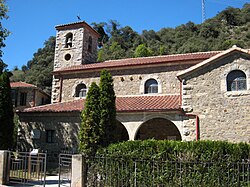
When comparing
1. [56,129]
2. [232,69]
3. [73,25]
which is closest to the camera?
[232,69]

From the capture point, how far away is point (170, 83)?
1569 centimetres

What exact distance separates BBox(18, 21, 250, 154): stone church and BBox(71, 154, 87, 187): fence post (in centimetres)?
Result: 499

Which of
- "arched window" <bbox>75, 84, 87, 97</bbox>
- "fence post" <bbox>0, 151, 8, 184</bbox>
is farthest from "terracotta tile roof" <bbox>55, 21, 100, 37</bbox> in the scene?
"fence post" <bbox>0, 151, 8, 184</bbox>

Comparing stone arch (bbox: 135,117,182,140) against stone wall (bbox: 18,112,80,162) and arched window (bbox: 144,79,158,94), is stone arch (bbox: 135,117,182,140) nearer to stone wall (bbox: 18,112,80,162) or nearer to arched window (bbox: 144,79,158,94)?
arched window (bbox: 144,79,158,94)

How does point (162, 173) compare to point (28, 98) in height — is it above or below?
below

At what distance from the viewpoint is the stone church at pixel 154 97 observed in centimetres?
1197

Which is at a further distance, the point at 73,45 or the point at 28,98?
the point at 28,98

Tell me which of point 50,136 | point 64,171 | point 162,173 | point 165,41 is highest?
point 165,41

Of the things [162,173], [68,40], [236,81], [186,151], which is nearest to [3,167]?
[162,173]

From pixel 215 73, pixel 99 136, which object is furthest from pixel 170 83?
pixel 99 136

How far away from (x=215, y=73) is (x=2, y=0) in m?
12.5

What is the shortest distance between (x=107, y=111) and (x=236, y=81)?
6.39 m

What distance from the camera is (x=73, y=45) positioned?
2072 centimetres

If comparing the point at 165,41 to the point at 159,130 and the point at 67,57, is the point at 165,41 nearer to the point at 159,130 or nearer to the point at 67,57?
the point at 67,57
